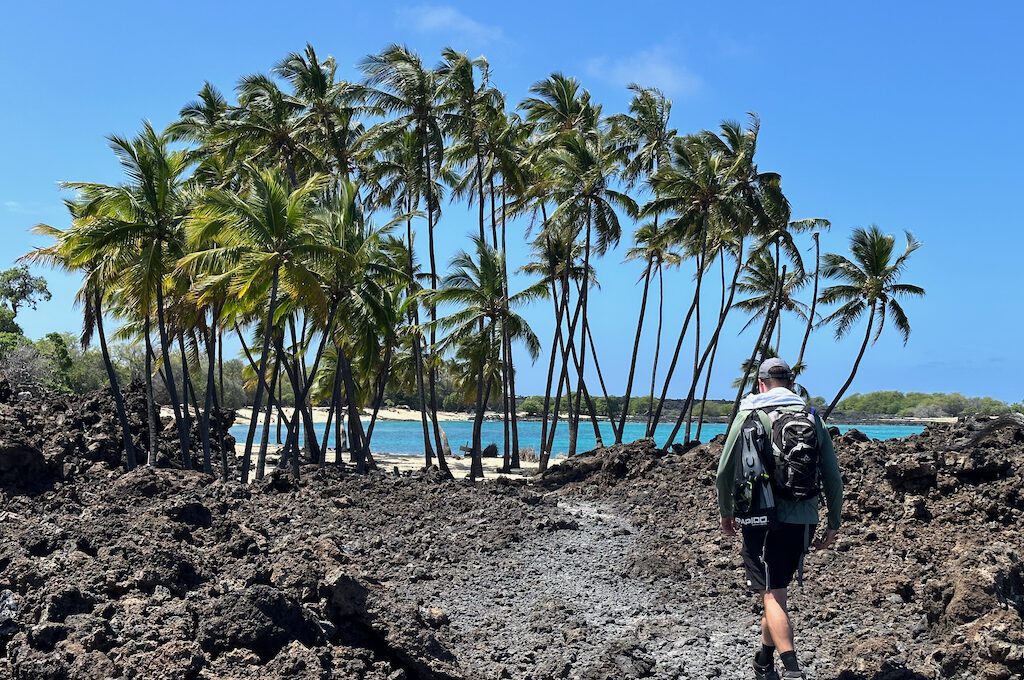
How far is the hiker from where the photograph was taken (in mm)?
6152

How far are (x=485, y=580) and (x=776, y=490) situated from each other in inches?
219

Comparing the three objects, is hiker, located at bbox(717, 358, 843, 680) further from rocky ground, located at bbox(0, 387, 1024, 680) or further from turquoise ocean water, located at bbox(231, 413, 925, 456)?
turquoise ocean water, located at bbox(231, 413, 925, 456)

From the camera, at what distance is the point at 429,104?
28.5 metres

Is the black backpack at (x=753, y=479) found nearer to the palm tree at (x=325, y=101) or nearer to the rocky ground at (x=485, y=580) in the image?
the rocky ground at (x=485, y=580)

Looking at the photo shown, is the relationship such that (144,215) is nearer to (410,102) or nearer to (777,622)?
(410,102)

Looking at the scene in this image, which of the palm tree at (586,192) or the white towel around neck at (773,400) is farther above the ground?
the palm tree at (586,192)

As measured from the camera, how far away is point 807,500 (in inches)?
244

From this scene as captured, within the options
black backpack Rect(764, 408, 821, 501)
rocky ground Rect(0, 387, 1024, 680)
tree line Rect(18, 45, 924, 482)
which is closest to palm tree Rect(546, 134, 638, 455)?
tree line Rect(18, 45, 924, 482)

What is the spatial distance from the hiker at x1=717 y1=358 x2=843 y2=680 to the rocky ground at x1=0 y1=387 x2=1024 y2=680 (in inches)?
77.9

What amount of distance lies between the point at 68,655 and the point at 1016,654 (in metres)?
7.24

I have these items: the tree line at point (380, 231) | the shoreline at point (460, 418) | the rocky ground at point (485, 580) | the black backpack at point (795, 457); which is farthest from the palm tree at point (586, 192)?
the shoreline at point (460, 418)

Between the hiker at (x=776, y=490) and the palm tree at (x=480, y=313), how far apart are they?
21.8 metres

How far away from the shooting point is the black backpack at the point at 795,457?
241 inches

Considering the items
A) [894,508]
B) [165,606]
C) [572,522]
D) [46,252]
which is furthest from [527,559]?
[46,252]
